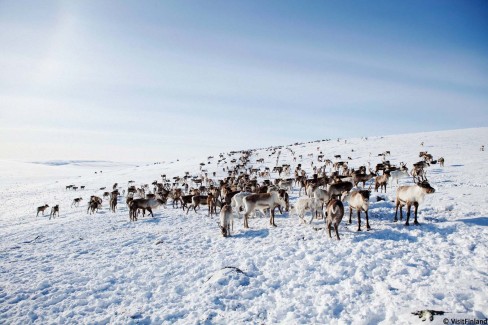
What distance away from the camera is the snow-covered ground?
288 inches

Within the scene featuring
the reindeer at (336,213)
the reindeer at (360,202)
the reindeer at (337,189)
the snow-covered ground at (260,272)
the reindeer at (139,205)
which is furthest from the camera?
the reindeer at (139,205)

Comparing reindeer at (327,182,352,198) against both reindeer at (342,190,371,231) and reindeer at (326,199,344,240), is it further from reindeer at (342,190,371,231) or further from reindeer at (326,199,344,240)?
reindeer at (326,199,344,240)

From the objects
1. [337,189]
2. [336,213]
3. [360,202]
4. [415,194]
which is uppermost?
[415,194]

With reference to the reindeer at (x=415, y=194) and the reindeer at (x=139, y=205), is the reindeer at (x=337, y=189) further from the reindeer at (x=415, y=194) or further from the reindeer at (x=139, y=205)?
the reindeer at (x=139, y=205)

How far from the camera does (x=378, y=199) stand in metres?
17.5

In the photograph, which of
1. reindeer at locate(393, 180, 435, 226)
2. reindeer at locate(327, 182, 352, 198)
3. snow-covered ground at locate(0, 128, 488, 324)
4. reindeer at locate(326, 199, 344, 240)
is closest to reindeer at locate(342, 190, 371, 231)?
snow-covered ground at locate(0, 128, 488, 324)

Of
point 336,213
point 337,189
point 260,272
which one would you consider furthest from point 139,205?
point 336,213

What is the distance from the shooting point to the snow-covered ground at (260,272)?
24.0ft

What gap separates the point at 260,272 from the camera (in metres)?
9.42

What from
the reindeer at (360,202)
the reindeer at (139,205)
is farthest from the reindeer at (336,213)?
the reindeer at (139,205)

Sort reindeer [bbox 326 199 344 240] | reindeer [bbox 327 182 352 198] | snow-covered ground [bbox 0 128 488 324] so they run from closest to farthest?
snow-covered ground [bbox 0 128 488 324] < reindeer [bbox 326 199 344 240] < reindeer [bbox 327 182 352 198]

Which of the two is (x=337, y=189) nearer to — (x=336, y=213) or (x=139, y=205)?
(x=336, y=213)

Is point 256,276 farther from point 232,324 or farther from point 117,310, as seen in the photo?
point 117,310

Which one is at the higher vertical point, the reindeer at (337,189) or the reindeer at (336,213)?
the reindeer at (337,189)
